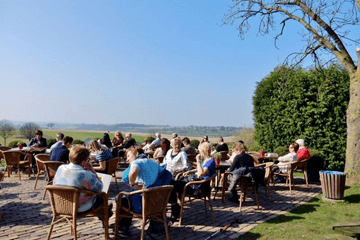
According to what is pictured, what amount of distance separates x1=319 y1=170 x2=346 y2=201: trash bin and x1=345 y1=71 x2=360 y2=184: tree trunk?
186 centimetres

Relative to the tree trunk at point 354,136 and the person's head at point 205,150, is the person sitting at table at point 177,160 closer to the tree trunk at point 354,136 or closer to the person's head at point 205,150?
the person's head at point 205,150

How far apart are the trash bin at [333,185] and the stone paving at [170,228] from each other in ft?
1.85

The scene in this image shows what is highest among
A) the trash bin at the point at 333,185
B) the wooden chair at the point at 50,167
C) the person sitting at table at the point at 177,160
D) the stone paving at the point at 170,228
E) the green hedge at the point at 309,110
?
the green hedge at the point at 309,110

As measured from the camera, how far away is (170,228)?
15.2ft

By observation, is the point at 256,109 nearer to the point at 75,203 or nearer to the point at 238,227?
the point at 238,227

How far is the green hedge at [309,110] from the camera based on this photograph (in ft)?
32.3

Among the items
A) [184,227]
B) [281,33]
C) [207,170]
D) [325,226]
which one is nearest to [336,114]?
[281,33]

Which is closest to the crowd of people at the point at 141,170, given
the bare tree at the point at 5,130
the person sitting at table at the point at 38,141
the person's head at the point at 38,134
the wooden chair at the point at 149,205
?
the wooden chair at the point at 149,205

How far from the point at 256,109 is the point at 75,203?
10.5 metres

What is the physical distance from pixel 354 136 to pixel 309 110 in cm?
257

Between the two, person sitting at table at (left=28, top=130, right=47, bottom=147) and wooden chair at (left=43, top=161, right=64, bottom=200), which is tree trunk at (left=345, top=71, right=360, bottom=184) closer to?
wooden chair at (left=43, top=161, right=64, bottom=200)

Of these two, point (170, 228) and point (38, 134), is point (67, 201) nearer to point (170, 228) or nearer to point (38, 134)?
point (170, 228)

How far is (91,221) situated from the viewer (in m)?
4.88

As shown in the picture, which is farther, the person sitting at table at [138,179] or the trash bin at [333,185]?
the trash bin at [333,185]
